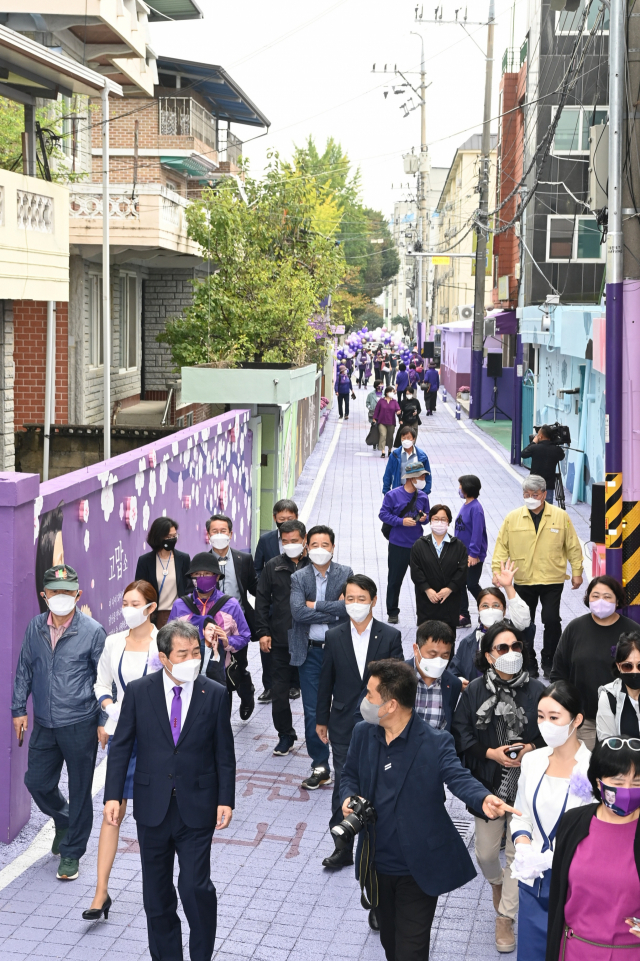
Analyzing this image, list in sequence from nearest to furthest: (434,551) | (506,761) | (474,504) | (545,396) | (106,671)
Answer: (506,761), (106,671), (434,551), (474,504), (545,396)

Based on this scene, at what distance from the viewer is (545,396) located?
27469 mm

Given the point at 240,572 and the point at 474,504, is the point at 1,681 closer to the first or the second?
the point at 240,572

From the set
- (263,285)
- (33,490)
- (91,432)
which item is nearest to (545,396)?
(263,285)

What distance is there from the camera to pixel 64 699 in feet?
22.8

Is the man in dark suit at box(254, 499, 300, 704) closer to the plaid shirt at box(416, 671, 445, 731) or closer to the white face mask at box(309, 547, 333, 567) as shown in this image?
the white face mask at box(309, 547, 333, 567)

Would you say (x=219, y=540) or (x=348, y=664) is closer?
(x=348, y=664)

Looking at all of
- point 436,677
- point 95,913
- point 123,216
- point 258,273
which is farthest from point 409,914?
point 123,216

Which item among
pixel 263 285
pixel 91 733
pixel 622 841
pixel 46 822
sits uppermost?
pixel 263 285

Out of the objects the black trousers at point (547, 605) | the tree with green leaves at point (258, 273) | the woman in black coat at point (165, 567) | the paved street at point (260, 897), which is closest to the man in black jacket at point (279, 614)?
the paved street at point (260, 897)

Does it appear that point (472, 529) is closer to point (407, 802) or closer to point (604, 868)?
point (407, 802)

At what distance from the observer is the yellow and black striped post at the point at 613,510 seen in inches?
452

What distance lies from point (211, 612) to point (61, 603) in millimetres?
1459

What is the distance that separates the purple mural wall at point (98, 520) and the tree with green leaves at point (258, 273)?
6171 millimetres

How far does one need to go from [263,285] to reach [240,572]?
44.9 feet
